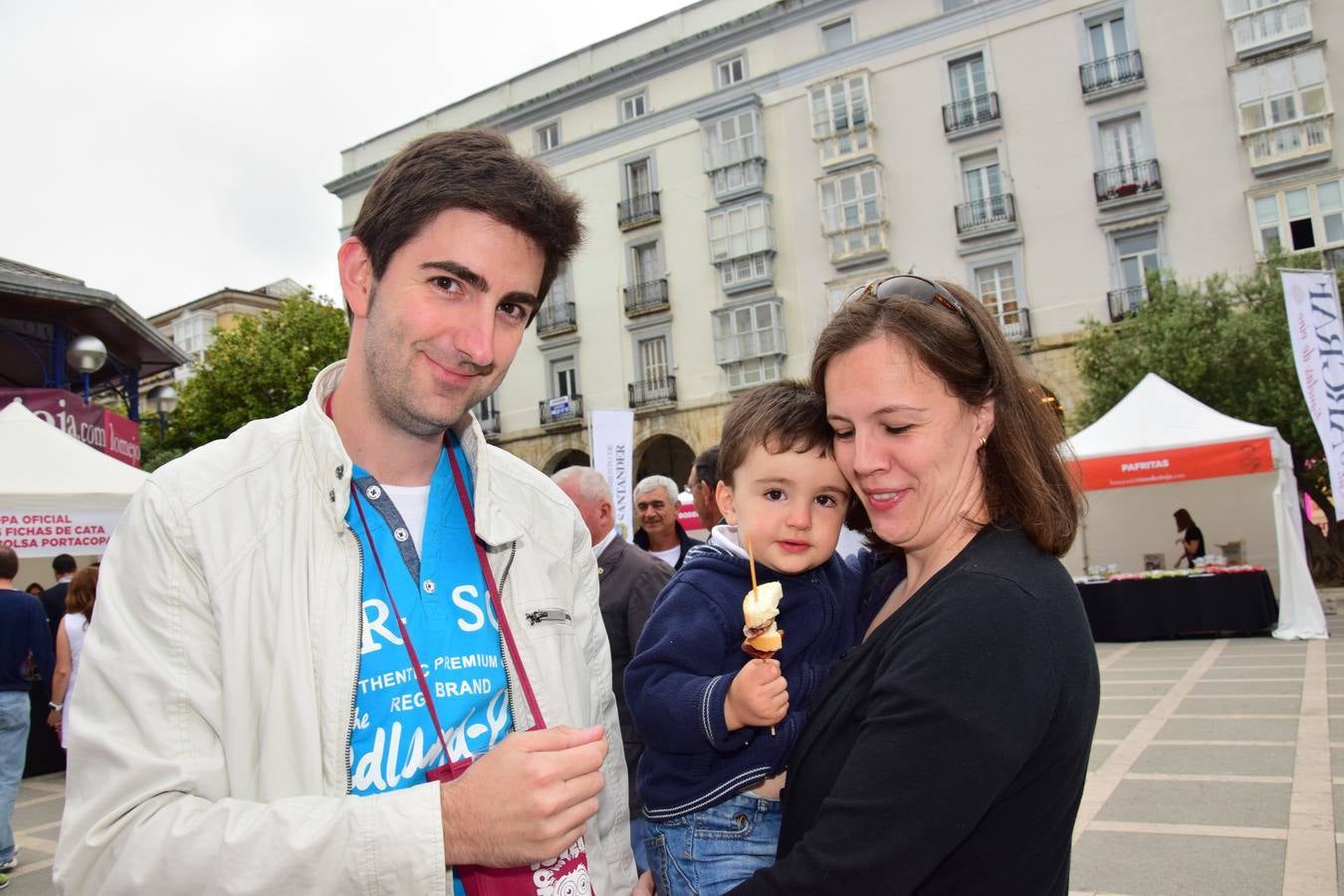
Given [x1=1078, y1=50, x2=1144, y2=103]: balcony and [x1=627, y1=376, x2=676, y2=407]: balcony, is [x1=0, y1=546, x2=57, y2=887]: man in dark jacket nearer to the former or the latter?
[x1=627, y1=376, x2=676, y2=407]: balcony

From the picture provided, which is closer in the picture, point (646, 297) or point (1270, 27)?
point (1270, 27)

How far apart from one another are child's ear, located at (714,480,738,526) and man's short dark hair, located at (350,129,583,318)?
0.80 meters

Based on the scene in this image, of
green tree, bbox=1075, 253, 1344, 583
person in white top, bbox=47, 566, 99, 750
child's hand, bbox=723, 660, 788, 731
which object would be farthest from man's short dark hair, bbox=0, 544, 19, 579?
green tree, bbox=1075, 253, 1344, 583

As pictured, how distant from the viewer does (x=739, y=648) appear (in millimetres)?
2166

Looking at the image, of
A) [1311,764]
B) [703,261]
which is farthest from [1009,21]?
[1311,764]

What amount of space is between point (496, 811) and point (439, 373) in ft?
2.68

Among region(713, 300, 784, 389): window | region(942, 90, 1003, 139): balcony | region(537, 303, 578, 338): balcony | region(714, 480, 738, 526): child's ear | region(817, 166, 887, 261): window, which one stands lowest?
region(714, 480, 738, 526): child's ear

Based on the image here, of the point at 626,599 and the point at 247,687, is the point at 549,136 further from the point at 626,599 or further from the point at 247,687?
the point at 247,687

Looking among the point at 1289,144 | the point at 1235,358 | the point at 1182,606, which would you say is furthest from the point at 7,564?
the point at 1289,144

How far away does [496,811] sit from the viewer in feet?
4.41

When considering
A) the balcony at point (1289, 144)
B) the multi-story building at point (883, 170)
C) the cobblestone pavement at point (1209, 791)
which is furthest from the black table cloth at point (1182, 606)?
the balcony at point (1289, 144)

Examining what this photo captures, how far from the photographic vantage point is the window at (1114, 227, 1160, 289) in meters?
20.9

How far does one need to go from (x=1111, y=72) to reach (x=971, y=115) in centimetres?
318

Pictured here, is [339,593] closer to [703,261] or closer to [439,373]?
[439,373]
